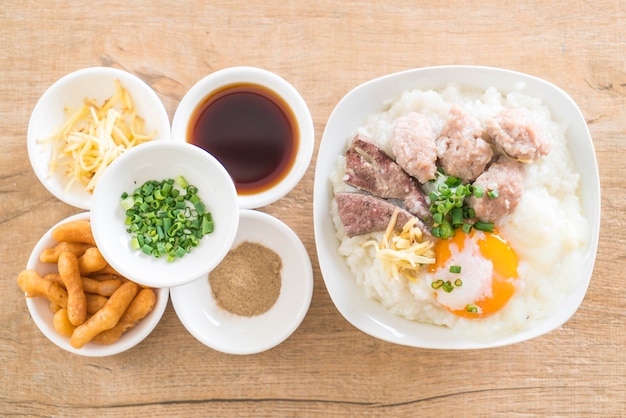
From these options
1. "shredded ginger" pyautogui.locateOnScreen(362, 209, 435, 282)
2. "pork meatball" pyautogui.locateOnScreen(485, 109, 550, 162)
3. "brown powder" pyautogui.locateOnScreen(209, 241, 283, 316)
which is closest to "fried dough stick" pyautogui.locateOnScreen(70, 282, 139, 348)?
"brown powder" pyautogui.locateOnScreen(209, 241, 283, 316)

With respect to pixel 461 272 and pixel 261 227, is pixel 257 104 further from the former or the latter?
pixel 461 272

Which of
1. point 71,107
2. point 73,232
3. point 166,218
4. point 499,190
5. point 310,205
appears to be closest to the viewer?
point 499,190

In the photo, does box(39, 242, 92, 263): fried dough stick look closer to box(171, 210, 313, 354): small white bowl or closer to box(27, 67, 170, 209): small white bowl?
box(27, 67, 170, 209): small white bowl

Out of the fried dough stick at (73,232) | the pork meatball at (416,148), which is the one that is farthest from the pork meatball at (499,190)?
the fried dough stick at (73,232)

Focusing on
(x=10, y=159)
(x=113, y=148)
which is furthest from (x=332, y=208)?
(x=10, y=159)

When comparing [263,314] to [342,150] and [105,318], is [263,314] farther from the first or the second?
[342,150]

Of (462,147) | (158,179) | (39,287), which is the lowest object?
(39,287)

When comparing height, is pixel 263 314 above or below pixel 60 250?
below

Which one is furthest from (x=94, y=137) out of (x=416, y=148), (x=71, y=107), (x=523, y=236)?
(x=523, y=236)

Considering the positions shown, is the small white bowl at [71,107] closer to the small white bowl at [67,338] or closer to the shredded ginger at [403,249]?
the small white bowl at [67,338]
